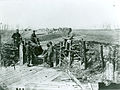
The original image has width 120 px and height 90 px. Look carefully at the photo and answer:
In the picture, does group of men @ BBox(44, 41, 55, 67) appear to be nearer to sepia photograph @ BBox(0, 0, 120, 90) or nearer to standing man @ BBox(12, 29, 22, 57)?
sepia photograph @ BBox(0, 0, 120, 90)

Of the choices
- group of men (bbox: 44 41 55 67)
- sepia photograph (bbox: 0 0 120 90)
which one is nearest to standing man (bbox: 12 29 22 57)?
sepia photograph (bbox: 0 0 120 90)

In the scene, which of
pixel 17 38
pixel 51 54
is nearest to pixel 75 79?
pixel 51 54

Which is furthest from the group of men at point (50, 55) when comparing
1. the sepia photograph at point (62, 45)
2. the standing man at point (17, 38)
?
the standing man at point (17, 38)

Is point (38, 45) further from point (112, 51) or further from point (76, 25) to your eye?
point (112, 51)

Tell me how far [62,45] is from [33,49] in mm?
102

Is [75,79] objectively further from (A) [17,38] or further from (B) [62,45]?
(A) [17,38]

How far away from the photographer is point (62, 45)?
1212 mm

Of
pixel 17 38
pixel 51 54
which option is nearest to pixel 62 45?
pixel 51 54

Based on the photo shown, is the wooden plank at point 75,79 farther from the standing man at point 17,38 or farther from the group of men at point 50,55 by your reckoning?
the standing man at point 17,38

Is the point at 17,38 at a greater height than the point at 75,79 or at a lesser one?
greater

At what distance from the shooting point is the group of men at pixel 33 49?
4.01 ft

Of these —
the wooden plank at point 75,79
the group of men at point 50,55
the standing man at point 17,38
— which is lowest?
the wooden plank at point 75,79

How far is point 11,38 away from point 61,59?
0.19 metres

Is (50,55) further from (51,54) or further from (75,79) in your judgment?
(75,79)
